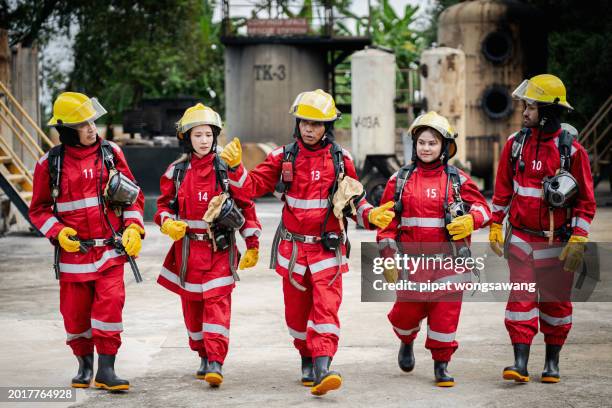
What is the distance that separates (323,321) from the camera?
21.8ft

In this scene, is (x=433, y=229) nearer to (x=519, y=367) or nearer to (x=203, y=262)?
(x=519, y=367)

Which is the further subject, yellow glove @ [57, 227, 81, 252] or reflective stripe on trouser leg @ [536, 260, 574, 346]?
reflective stripe on trouser leg @ [536, 260, 574, 346]

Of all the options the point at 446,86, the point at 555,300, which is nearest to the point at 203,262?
the point at 555,300

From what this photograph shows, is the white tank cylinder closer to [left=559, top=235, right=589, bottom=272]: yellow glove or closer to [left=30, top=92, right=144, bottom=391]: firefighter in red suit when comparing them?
[left=559, top=235, right=589, bottom=272]: yellow glove

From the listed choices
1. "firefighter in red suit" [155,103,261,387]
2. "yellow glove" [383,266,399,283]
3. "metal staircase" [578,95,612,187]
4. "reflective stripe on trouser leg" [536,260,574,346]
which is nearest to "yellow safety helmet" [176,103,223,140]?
"firefighter in red suit" [155,103,261,387]

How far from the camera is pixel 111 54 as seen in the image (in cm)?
3506

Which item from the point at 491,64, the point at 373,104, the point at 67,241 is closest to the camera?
the point at 67,241

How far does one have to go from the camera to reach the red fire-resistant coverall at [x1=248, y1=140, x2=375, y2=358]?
6.76 m

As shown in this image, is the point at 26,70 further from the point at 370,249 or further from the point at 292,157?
the point at 292,157

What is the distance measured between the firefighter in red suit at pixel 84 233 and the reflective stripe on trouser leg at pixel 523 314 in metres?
2.43

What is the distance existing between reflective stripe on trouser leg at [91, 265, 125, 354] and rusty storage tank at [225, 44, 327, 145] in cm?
1998

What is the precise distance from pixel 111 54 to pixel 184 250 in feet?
95.7

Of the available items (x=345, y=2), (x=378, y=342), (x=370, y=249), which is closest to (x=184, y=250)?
(x=378, y=342)

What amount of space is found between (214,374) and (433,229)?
1667 millimetres
